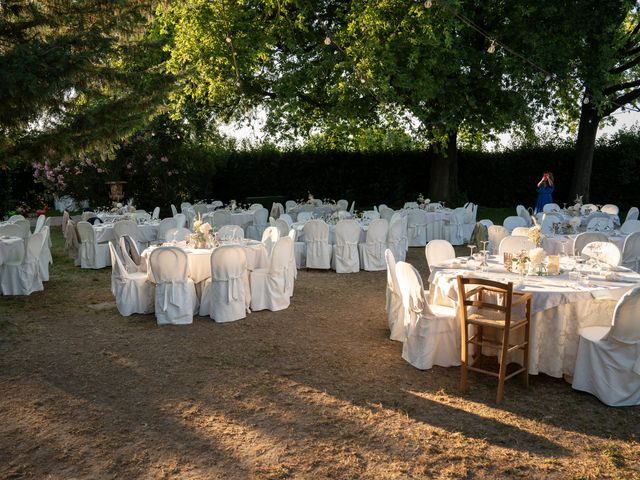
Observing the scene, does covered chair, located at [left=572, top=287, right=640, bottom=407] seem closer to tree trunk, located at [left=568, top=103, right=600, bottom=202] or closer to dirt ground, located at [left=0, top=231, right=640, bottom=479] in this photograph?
dirt ground, located at [left=0, top=231, right=640, bottom=479]

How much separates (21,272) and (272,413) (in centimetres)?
629

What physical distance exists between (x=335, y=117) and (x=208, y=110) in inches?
229

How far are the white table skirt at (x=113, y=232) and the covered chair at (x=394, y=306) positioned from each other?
6687mm

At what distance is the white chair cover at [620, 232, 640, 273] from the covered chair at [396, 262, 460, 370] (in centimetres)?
447

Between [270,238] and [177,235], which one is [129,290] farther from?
[270,238]

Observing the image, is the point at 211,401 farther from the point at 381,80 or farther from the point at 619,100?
the point at 619,100

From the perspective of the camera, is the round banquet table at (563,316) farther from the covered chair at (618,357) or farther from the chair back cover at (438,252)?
the chair back cover at (438,252)

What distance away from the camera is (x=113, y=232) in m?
11.4

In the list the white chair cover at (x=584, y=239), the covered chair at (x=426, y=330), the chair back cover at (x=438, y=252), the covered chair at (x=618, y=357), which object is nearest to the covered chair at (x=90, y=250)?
the chair back cover at (x=438, y=252)

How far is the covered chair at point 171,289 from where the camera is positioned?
7.23 m

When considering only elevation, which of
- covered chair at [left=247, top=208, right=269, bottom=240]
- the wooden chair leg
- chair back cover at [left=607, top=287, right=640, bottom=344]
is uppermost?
covered chair at [left=247, top=208, right=269, bottom=240]

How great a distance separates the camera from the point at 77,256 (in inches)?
475

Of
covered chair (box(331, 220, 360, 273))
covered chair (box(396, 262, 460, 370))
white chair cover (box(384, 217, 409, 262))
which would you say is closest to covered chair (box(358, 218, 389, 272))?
covered chair (box(331, 220, 360, 273))

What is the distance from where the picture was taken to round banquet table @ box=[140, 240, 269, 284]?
7617 mm
